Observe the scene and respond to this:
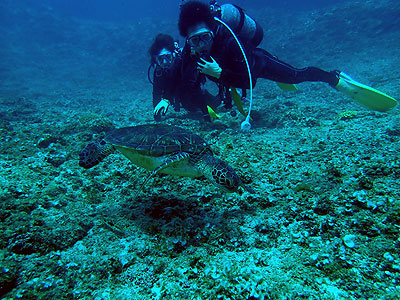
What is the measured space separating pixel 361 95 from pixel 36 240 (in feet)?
22.2

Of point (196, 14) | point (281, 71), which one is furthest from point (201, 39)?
point (281, 71)

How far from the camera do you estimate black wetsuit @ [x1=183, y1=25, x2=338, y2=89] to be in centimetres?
484

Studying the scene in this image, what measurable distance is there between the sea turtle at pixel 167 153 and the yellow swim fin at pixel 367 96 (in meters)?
4.80

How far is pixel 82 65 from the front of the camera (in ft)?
77.0

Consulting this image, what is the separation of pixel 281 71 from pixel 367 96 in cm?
214

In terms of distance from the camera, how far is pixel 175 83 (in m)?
6.59


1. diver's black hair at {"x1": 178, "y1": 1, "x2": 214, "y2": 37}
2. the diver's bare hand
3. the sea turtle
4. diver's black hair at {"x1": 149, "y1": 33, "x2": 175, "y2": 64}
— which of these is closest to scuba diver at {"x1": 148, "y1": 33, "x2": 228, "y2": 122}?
diver's black hair at {"x1": 149, "y1": 33, "x2": 175, "y2": 64}

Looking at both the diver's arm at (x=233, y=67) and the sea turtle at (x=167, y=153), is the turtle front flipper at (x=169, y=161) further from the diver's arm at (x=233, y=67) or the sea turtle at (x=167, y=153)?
the diver's arm at (x=233, y=67)

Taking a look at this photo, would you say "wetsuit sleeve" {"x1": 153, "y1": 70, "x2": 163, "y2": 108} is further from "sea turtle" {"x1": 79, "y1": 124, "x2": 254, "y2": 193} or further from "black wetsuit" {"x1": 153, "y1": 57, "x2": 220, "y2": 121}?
"sea turtle" {"x1": 79, "y1": 124, "x2": 254, "y2": 193}

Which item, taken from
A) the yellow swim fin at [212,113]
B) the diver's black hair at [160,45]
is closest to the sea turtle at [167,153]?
the yellow swim fin at [212,113]

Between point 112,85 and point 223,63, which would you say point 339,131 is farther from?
point 112,85

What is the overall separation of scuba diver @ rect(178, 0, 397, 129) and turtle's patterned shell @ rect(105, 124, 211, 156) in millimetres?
2397

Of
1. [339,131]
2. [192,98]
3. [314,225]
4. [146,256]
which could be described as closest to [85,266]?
[146,256]

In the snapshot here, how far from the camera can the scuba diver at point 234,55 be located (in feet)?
15.4
